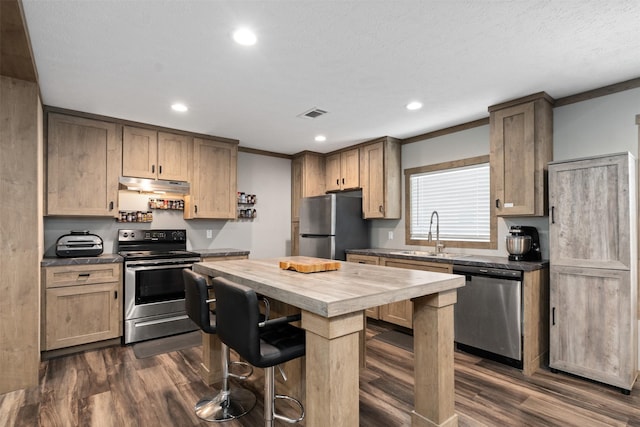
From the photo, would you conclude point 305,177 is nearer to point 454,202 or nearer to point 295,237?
point 295,237

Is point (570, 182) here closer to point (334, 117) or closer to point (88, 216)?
point (334, 117)

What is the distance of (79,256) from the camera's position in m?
3.45

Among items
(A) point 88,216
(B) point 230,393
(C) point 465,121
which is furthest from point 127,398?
(C) point 465,121

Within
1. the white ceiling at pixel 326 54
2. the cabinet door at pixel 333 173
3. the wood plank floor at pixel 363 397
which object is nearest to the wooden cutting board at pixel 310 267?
the wood plank floor at pixel 363 397

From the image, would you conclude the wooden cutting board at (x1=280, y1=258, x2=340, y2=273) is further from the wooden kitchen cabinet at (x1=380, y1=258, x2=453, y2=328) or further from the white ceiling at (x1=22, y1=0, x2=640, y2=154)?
the wooden kitchen cabinet at (x1=380, y1=258, x2=453, y2=328)

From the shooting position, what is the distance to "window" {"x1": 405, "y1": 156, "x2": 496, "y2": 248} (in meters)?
3.78

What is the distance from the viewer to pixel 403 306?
150 inches

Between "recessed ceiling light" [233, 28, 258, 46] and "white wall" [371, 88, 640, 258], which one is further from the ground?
"recessed ceiling light" [233, 28, 258, 46]

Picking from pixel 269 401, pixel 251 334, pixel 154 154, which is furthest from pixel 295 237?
pixel 251 334

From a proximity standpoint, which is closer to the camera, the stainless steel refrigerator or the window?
the window

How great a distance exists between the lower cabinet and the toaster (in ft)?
9.86

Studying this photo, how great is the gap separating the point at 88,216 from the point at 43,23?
7.42 feet

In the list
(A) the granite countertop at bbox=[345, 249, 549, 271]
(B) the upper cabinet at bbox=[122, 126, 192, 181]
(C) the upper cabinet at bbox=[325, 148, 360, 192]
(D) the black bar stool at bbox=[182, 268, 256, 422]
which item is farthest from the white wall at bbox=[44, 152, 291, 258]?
(D) the black bar stool at bbox=[182, 268, 256, 422]

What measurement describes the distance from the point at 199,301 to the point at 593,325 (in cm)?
293
